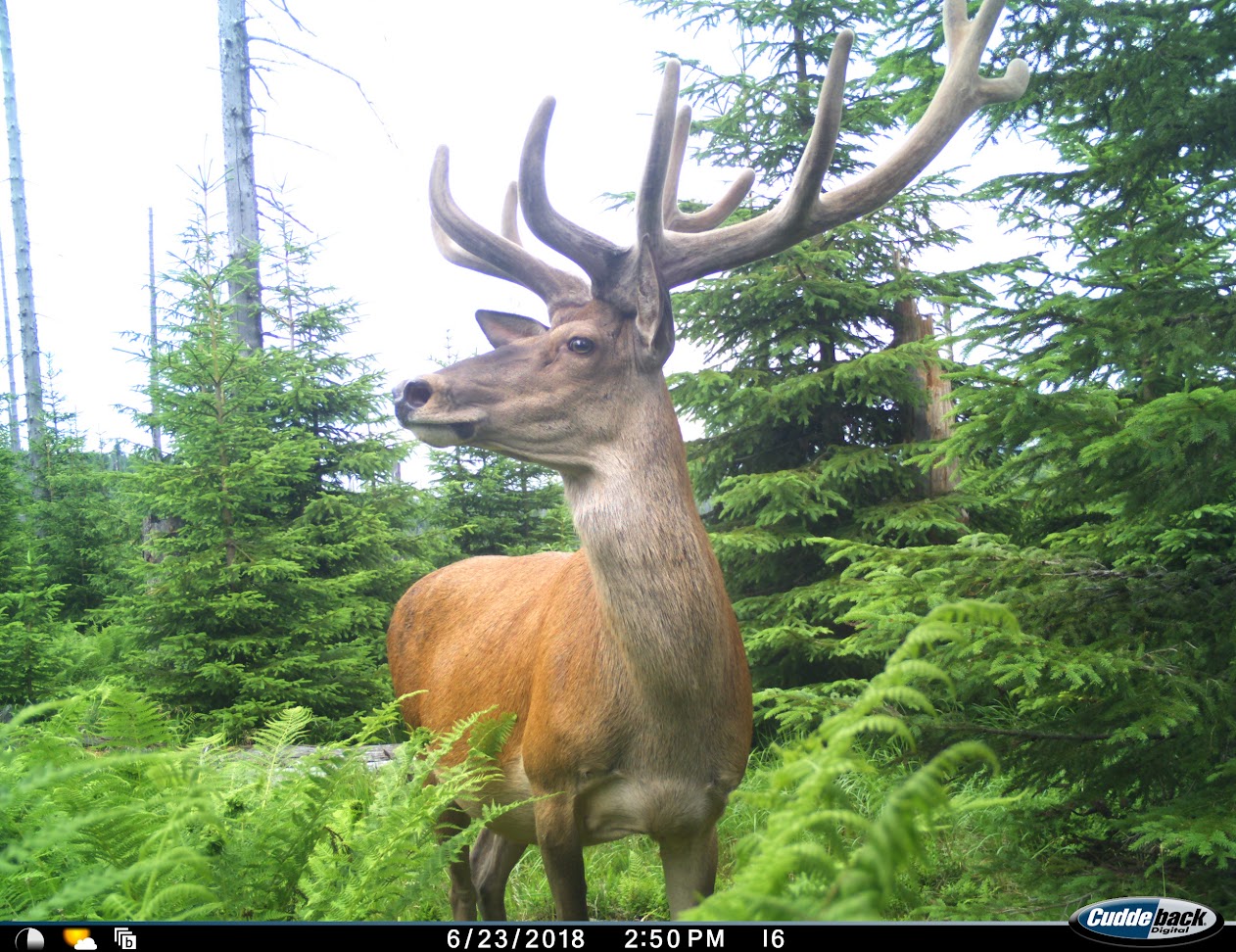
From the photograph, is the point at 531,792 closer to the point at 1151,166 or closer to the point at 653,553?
the point at 653,553

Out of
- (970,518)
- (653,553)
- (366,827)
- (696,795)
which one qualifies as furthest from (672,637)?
(970,518)

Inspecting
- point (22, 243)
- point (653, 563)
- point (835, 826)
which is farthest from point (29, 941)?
point (22, 243)

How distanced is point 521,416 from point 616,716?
34.5 inches

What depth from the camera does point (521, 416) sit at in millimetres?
2486

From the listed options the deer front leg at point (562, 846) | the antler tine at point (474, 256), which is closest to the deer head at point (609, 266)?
the antler tine at point (474, 256)

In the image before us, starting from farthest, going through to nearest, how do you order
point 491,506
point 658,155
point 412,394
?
point 491,506
point 658,155
point 412,394

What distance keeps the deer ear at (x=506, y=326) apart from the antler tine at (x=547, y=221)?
0.84 ft

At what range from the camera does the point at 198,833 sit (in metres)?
1.74

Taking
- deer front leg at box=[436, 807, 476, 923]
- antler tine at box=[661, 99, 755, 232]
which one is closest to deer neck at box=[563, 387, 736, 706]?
antler tine at box=[661, 99, 755, 232]

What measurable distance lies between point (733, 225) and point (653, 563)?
45.5 inches

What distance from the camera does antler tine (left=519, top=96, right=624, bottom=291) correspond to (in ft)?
8.75

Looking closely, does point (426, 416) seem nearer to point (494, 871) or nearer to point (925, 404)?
point (494, 871)

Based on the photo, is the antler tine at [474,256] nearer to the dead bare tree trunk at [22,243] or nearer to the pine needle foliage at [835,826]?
the pine needle foliage at [835,826]

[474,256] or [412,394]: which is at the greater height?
[474,256]
